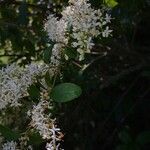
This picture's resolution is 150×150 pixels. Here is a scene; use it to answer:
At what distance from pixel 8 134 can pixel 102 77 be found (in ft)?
2.27

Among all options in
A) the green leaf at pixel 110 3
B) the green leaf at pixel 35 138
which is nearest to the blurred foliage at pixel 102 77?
the green leaf at pixel 110 3

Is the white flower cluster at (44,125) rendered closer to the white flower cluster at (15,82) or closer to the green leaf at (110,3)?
the white flower cluster at (15,82)

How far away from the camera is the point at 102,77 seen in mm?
1792

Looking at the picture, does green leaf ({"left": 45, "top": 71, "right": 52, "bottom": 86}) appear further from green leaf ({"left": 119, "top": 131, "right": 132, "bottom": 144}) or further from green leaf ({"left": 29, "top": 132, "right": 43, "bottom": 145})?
green leaf ({"left": 119, "top": 131, "right": 132, "bottom": 144})

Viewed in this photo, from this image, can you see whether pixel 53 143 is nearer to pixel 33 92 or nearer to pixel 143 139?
pixel 33 92

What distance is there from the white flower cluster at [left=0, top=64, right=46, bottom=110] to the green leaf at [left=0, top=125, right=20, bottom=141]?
0.05 meters

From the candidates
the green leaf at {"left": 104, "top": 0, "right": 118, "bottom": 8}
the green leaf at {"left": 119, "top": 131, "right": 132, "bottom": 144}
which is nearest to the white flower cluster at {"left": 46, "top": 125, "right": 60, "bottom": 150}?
the green leaf at {"left": 104, "top": 0, "right": 118, "bottom": 8}

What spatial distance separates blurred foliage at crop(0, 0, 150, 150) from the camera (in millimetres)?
1732

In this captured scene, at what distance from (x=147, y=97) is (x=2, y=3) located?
73 cm

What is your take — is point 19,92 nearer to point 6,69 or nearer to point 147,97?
point 6,69

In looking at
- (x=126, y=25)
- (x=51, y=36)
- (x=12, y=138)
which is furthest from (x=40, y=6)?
(x=12, y=138)

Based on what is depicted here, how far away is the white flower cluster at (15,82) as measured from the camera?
118 cm

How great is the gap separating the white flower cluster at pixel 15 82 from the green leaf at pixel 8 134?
0.17 feet

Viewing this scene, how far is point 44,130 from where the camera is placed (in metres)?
1.12
